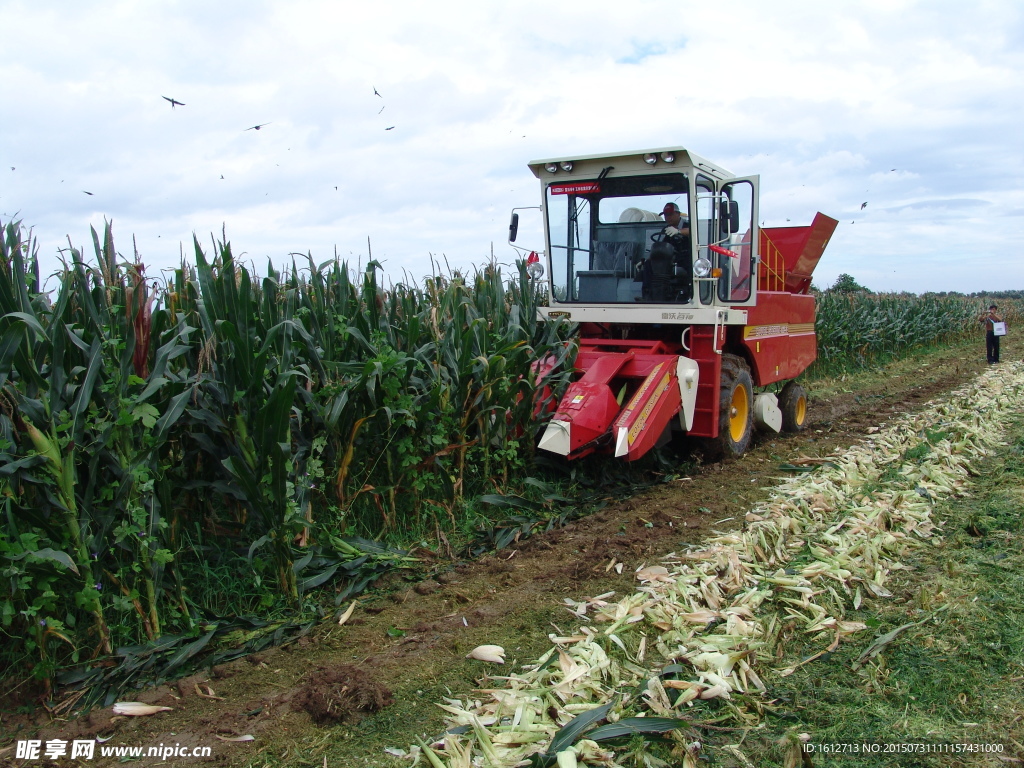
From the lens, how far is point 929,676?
2820mm

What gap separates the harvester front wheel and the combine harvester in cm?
1

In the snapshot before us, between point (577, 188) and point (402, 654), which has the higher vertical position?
point (577, 188)

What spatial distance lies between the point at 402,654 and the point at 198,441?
1.45 m

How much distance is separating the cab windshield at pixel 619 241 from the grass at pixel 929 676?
10.7ft

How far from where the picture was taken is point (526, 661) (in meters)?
3.16

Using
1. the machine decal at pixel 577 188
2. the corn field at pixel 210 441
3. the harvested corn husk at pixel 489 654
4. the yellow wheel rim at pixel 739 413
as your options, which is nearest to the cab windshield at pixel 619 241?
the machine decal at pixel 577 188

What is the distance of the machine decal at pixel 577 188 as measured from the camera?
6.56 meters

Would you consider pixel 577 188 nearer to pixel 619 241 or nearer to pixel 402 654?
pixel 619 241

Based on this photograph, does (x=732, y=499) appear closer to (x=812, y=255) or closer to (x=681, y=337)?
(x=681, y=337)

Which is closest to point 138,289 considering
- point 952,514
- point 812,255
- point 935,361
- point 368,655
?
point 368,655

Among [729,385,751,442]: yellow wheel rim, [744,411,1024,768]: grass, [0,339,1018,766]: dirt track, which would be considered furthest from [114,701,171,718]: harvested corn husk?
[729,385,751,442]: yellow wheel rim

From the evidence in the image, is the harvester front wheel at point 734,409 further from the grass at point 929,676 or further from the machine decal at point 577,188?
the grass at point 929,676

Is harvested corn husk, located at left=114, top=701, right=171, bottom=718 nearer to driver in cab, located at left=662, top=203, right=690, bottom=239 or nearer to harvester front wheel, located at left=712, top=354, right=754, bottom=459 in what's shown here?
harvester front wheel, located at left=712, top=354, right=754, bottom=459

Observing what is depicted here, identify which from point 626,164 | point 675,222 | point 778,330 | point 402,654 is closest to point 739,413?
point 778,330
